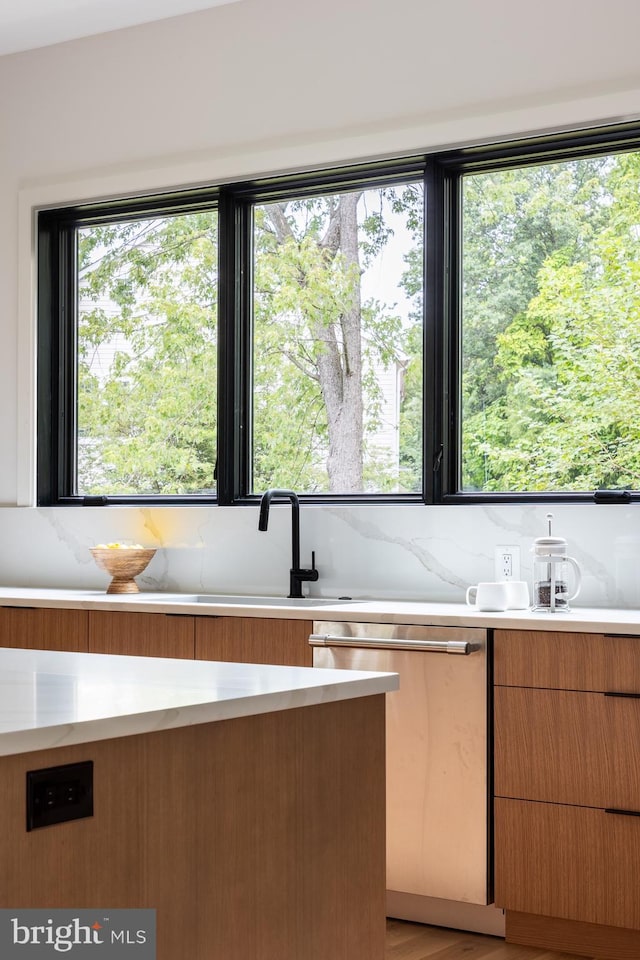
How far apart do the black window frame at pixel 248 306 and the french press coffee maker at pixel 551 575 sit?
0.26m

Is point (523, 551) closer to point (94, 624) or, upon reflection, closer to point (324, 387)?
point (324, 387)

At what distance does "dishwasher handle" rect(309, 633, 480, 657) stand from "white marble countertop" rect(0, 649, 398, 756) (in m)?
1.22

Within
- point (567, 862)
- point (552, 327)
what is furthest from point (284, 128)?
point (567, 862)

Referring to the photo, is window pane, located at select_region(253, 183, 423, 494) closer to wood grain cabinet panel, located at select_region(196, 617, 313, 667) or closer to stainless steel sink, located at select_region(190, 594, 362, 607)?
stainless steel sink, located at select_region(190, 594, 362, 607)

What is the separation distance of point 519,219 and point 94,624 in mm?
1875

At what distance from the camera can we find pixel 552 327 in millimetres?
3627

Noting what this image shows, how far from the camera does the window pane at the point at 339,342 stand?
391 centimetres

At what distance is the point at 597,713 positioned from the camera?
285 cm

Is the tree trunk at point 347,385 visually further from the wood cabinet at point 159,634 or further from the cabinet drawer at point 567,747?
the cabinet drawer at point 567,747

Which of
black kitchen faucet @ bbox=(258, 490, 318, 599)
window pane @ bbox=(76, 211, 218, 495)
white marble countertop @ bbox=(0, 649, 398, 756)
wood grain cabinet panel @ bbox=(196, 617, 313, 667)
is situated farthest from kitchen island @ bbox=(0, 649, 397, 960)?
window pane @ bbox=(76, 211, 218, 495)

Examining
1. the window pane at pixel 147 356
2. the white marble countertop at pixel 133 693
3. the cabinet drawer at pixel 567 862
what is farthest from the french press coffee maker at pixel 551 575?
the white marble countertop at pixel 133 693

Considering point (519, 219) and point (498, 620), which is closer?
point (498, 620)

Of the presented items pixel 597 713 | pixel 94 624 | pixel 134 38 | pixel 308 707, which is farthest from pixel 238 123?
pixel 308 707

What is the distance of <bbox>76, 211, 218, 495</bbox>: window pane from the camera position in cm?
432
